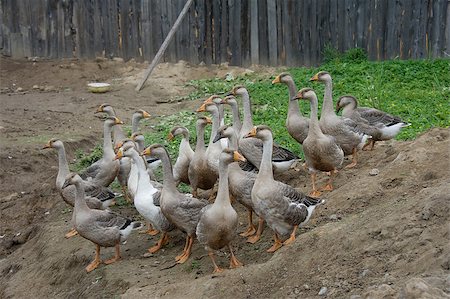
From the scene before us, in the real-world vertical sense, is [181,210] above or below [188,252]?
above

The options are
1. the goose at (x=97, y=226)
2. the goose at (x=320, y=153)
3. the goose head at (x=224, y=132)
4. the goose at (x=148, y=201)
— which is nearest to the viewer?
the goose at (x=97, y=226)

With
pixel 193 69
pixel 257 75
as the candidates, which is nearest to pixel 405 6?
pixel 257 75

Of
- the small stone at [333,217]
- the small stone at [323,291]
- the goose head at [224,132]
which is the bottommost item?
the small stone at [323,291]

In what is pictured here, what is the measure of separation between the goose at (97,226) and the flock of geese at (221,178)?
0.01 metres

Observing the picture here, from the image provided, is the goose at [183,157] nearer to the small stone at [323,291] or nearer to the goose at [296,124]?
the goose at [296,124]

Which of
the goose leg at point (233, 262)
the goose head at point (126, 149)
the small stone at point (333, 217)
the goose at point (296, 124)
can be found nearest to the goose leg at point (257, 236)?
the goose leg at point (233, 262)

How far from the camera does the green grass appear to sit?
12.0 m

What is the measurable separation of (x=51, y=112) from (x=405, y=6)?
8.04m

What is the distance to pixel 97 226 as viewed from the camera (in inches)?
344

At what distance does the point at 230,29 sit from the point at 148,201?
984 cm

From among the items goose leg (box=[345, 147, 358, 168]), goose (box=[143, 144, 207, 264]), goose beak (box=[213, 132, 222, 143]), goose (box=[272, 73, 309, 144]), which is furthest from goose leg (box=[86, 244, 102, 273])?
goose leg (box=[345, 147, 358, 168])

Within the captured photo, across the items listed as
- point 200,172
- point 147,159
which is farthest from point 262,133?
point 147,159

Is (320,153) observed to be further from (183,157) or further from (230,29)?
(230,29)

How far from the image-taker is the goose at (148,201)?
8859 mm
